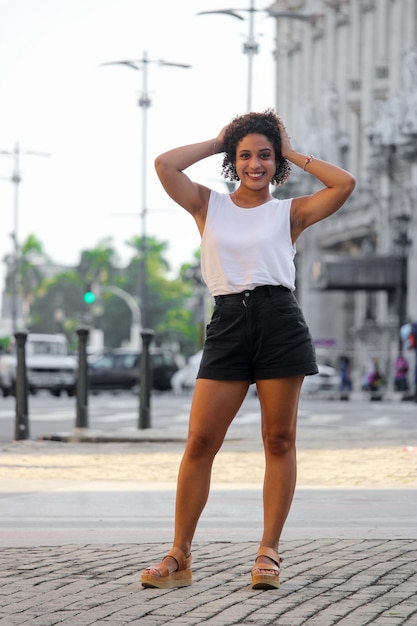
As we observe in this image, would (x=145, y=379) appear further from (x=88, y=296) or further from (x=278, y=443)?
(x=278, y=443)

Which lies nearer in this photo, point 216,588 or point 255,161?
point 216,588

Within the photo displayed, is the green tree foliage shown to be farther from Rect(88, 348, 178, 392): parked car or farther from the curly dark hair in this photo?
the curly dark hair

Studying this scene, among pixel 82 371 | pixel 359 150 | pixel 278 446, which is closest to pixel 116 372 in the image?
pixel 359 150

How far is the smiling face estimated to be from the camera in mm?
6941

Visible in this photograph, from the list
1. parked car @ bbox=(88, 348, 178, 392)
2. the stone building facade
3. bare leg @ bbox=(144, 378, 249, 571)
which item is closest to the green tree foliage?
the stone building facade

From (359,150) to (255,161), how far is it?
72.7m

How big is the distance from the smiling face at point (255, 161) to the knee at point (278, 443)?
3.41 ft

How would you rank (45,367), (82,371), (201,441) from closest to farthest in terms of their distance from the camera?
(201,441) < (82,371) < (45,367)

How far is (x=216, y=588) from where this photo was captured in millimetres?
6562

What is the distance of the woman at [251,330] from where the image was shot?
22.3 ft

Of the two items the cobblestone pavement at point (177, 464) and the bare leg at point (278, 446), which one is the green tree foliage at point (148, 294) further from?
the bare leg at point (278, 446)

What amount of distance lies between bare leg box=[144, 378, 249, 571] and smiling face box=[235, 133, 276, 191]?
0.86 metres

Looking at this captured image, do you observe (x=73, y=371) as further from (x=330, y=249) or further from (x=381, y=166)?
(x=330, y=249)

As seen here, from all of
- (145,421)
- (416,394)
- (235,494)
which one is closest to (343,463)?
(235,494)
